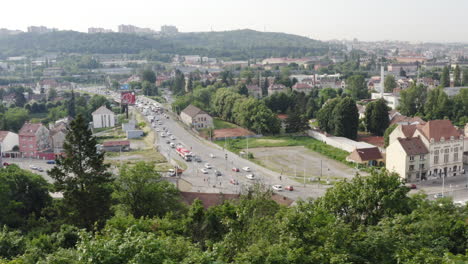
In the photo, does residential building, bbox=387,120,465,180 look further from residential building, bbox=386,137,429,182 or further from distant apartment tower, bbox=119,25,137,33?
distant apartment tower, bbox=119,25,137,33

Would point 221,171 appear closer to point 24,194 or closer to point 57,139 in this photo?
point 24,194

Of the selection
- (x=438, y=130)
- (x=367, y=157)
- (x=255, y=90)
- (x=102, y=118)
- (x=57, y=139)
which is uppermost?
(x=255, y=90)

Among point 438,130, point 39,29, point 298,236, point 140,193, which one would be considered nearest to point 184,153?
point 438,130

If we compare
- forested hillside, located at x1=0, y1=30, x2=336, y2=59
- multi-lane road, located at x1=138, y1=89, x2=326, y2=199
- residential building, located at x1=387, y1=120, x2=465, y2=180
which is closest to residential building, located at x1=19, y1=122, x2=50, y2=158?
multi-lane road, located at x1=138, y1=89, x2=326, y2=199

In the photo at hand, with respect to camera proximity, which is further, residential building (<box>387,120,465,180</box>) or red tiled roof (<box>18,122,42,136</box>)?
red tiled roof (<box>18,122,42,136</box>)

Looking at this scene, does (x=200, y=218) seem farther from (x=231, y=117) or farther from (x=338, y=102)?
(x=231, y=117)

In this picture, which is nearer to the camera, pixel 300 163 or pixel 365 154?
pixel 365 154
